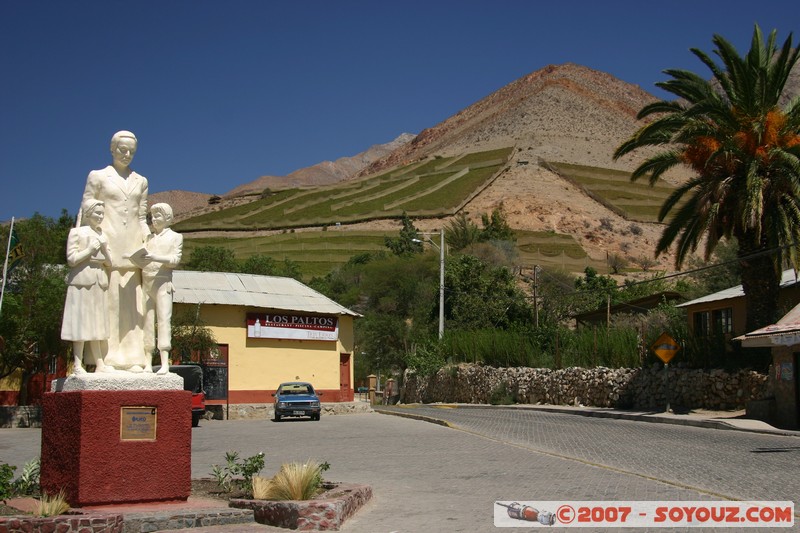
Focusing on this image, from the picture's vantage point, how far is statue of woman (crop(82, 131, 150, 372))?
1057 centimetres

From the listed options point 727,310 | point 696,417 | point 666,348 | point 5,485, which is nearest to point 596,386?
point 727,310

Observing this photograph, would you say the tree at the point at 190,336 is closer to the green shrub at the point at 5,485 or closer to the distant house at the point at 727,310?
the distant house at the point at 727,310

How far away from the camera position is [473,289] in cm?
5228

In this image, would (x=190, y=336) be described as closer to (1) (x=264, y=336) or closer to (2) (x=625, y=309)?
(1) (x=264, y=336)

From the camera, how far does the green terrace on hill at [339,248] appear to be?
91.0 m

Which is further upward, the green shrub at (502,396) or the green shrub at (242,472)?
the green shrub at (242,472)

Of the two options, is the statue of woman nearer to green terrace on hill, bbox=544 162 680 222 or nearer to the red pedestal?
the red pedestal

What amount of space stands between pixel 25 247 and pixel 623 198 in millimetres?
107653

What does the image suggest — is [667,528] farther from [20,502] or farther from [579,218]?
[579,218]

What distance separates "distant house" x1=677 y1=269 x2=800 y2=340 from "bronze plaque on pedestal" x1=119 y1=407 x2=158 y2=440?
78.0ft

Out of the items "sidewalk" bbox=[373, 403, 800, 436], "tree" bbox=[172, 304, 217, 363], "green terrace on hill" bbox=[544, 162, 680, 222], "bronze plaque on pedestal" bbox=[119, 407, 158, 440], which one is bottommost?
"sidewalk" bbox=[373, 403, 800, 436]

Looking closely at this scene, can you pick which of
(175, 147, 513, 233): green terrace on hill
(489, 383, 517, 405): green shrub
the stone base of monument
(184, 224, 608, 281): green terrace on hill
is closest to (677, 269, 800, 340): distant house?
(489, 383, 517, 405): green shrub

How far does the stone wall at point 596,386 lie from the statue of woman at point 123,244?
19968 millimetres

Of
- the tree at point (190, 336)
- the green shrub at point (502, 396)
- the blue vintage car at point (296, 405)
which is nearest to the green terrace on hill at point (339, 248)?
the green shrub at point (502, 396)
